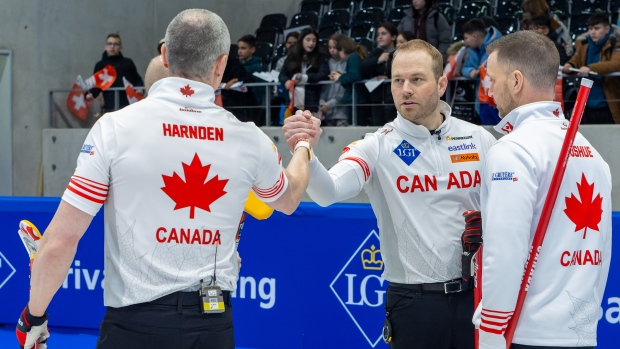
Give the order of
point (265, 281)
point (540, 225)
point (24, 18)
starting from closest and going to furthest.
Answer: point (540, 225) → point (265, 281) → point (24, 18)

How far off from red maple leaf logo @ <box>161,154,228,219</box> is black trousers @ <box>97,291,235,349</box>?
29 cm

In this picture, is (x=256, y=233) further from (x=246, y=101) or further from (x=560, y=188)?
(x=246, y=101)

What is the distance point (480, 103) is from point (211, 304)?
6990 millimetres

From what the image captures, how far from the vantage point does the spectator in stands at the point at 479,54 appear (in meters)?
9.05

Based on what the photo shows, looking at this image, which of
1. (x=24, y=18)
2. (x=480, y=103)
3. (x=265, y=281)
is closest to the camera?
(x=265, y=281)

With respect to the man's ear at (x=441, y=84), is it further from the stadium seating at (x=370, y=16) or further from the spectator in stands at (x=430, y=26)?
the stadium seating at (x=370, y=16)

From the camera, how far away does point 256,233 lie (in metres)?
5.82

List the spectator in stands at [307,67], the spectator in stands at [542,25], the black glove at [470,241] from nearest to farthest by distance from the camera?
the black glove at [470,241], the spectator in stands at [542,25], the spectator in stands at [307,67]

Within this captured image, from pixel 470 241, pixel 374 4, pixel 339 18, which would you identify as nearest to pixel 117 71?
pixel 339 18

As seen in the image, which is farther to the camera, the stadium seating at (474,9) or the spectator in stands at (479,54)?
the stadium seating at (474,9)

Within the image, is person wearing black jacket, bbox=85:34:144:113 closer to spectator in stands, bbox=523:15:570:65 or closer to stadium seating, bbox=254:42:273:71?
stadium seating, bbox=254:42:273:71

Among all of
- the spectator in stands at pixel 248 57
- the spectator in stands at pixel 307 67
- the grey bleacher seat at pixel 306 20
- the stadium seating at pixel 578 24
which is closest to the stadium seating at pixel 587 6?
the stadium seating at pixel 578 24

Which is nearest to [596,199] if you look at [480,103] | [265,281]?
[265,281]

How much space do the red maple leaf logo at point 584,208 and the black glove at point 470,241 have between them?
55 cm
